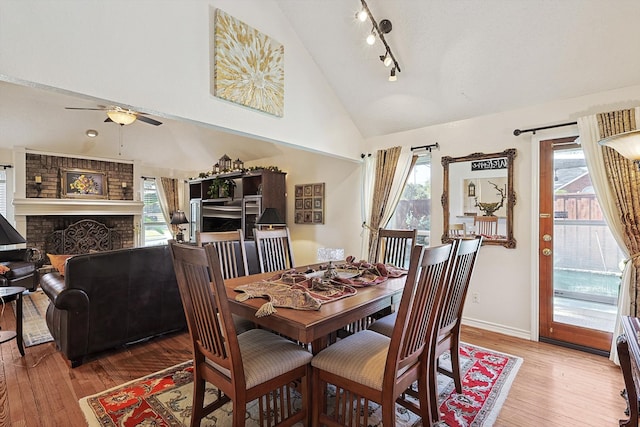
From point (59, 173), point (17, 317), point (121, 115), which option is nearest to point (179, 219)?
point (59, 173)

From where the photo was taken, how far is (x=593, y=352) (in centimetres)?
282

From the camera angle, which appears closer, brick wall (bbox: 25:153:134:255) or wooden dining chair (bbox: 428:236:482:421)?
wooden dining chair (bbox: 428:236:482:421)

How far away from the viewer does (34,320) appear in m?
3.65

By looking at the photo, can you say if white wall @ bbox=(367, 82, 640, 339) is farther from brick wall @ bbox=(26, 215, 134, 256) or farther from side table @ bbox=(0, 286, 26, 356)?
brick wall @ bbox=(26, 215, 134, 256)

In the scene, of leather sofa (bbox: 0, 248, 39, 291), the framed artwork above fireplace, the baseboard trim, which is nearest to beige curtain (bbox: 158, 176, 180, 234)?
the framed artwork above fireplace

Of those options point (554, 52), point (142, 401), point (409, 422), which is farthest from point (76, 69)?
point (554, 52)

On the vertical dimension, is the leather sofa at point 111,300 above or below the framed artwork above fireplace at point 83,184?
below

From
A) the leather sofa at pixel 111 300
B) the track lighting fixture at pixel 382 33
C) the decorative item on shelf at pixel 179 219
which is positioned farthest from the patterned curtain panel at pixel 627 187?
the decorative item on shelf at pixel 179 219

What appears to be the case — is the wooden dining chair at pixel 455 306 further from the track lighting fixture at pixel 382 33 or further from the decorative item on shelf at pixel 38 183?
the decorative item on shelf at pixel 38 183

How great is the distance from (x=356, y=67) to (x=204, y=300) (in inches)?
120

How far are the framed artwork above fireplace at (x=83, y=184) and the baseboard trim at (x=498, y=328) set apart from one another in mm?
6970

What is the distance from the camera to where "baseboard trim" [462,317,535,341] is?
3.17 m

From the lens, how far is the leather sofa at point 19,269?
4227 millimetres

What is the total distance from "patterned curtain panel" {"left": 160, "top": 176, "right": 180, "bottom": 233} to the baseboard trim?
647 centimetres
